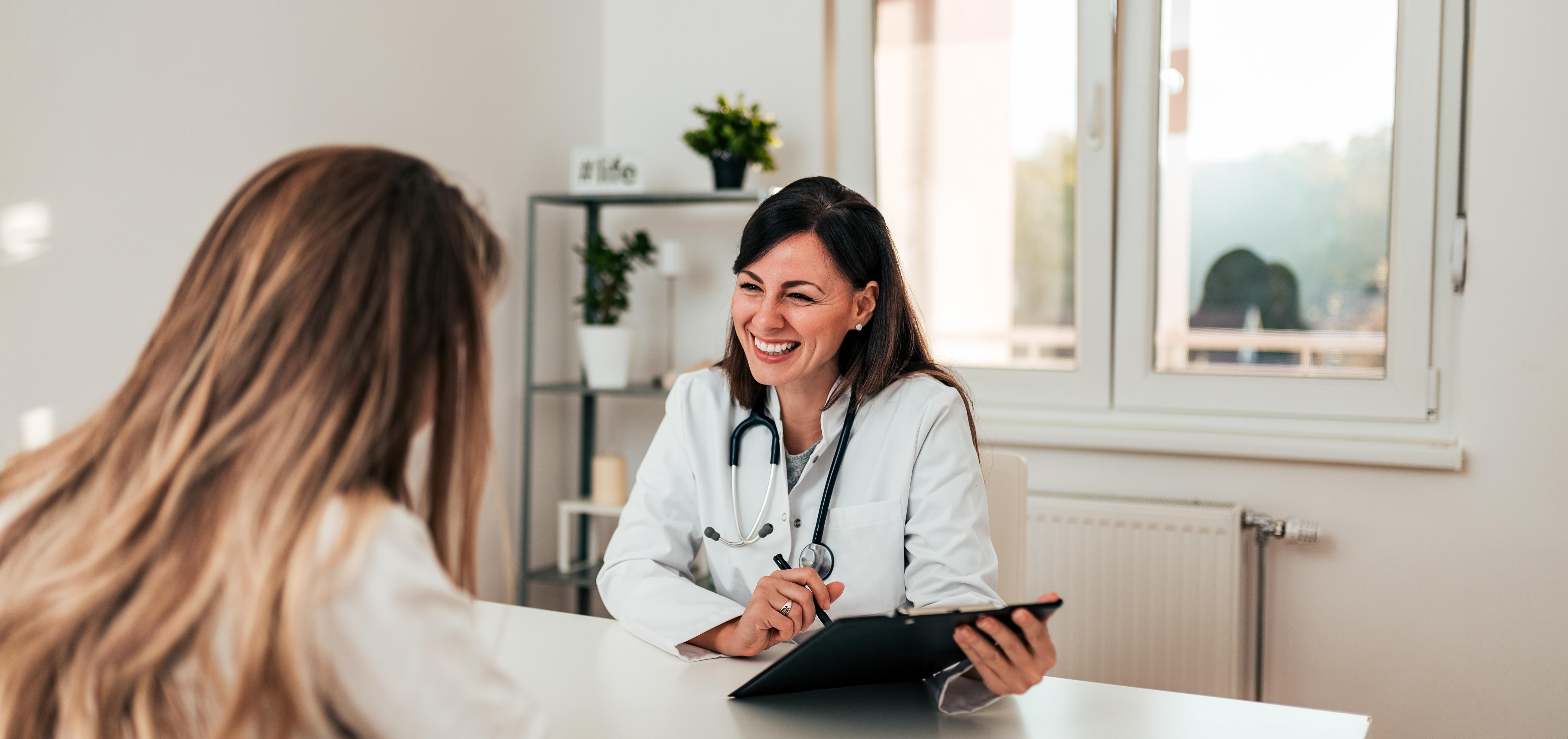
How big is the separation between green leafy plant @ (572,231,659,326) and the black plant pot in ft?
0.82

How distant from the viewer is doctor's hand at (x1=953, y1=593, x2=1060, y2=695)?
101 centimetres

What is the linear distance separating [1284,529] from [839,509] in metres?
1.32

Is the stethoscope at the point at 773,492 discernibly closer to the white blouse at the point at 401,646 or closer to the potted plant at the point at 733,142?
the white blouse at the point at 401,646

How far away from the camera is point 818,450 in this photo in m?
1.52

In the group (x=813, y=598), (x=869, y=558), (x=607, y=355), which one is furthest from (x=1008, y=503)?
(x=607, y=355)

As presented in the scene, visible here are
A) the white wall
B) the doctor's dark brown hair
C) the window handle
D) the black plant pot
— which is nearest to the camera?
the doctor's dark brown hair

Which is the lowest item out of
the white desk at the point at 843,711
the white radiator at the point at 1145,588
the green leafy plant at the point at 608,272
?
the white radiator at the point at 1145,588

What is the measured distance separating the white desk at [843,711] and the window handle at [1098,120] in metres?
1.72

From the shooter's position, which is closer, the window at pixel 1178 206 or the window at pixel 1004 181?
the window at pixel 1178 206

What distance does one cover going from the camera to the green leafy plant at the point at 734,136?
2.64m

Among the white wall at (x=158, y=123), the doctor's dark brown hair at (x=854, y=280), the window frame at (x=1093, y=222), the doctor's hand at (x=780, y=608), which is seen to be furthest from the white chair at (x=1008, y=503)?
the window frame at (x=1093, y=222)

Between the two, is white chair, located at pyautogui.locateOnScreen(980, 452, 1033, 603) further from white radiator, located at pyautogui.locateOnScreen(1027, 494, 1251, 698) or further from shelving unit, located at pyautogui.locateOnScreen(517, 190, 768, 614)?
shelving unit, located at pyautogui.locateOnScreen(517, 190, 768, 614)

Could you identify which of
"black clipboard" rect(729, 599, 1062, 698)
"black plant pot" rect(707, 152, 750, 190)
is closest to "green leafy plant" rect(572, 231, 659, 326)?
"black plant pot" rect(707, 152, 750, 190)

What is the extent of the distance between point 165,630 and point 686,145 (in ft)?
7.86
